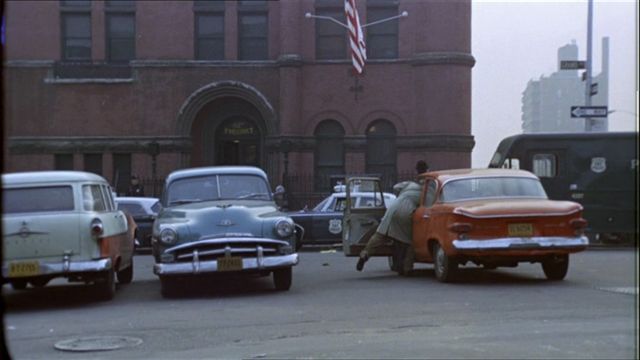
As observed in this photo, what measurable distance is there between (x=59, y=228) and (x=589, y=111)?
11.2 ft

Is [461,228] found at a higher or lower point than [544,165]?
lower

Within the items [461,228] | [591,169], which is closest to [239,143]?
[591,169]

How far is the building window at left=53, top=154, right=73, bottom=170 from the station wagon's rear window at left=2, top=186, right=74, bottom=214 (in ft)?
0.53

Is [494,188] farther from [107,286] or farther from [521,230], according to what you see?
[107,286]

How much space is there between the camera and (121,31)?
299 cm

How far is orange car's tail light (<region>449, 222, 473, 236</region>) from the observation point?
28.0ft

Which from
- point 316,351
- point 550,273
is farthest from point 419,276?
point 316,351

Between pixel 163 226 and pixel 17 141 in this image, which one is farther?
pixel 163 226

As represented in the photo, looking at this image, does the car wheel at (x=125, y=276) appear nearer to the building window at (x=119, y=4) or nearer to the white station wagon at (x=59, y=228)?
the white station wagon at (x=59, y=228)

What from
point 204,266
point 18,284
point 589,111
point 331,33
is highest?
point 331,33

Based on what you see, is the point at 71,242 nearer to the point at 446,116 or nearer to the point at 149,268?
the point at 446,116

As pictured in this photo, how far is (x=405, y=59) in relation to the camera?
12.0 feet

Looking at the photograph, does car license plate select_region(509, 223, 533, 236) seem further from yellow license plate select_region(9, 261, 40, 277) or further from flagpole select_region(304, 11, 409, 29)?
yellow license plate select_region(9, 261, 40, 277)

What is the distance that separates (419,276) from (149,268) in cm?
436
